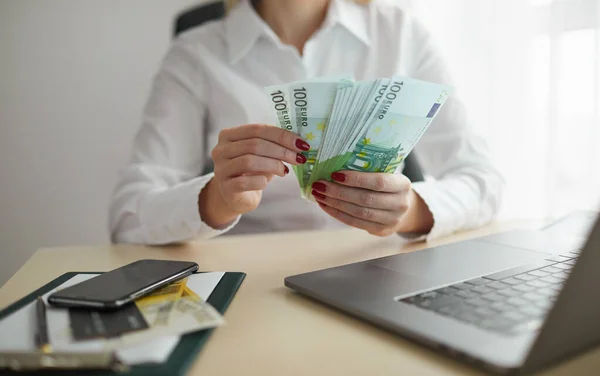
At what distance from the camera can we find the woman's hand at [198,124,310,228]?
73cm

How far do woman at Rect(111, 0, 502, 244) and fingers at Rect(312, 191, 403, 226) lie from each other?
0.21ft

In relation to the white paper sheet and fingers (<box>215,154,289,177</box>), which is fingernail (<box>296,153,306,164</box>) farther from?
the white paper sheet

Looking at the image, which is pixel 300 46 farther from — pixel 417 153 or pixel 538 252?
pixel 538 252

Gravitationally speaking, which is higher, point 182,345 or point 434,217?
Result: point 182,345

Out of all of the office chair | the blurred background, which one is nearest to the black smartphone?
the office chair

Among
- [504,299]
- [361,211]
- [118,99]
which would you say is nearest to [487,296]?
[504,299]

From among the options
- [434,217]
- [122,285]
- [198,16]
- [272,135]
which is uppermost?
[198,16]

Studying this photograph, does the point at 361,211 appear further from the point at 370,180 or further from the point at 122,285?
the point at 122,285

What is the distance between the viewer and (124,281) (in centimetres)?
Answer: 58

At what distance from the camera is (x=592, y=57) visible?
1.39m

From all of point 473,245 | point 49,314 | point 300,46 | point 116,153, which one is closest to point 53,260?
point 49,314

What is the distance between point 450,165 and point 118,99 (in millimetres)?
1285

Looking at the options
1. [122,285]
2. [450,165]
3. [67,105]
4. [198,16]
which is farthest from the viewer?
[67,105]

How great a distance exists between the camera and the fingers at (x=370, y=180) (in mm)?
771
